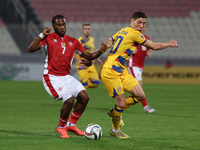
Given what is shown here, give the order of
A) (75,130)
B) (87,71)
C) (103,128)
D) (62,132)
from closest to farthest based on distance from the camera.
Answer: (62,132), (75,130), (103,128), (87,71)

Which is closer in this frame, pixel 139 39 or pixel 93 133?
pixel 93 133

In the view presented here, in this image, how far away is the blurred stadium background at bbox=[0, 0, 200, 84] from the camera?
65.6 ft

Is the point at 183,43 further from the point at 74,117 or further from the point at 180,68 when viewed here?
the point at 74,117

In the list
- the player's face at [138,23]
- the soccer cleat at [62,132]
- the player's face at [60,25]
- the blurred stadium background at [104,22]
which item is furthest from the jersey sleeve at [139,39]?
the blurred stadium background at [104,22]

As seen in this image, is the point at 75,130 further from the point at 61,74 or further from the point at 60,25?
the point at 60,25

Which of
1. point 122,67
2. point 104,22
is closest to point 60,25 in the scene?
point 122,67

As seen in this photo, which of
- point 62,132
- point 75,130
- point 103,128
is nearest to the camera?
point 62,132

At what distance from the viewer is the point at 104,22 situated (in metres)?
22.9

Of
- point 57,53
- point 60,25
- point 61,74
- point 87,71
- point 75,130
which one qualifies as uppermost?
point 60,25

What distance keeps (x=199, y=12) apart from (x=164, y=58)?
6050 mm

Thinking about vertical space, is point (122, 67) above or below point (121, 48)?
below

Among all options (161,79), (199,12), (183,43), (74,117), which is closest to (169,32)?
(183,43)

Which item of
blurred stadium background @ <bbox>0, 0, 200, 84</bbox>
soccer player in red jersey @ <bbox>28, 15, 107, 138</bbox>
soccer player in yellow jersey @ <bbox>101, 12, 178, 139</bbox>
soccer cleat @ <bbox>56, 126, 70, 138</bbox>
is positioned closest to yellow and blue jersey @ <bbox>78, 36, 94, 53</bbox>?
soccer player in yellow jersey @ <bbox>101, 12, 178, 139</bbox>

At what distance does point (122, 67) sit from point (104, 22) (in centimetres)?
1744
